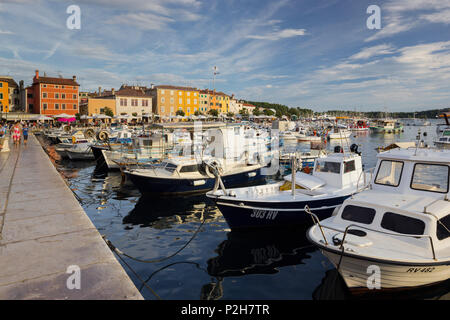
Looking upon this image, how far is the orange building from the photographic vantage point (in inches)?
2874

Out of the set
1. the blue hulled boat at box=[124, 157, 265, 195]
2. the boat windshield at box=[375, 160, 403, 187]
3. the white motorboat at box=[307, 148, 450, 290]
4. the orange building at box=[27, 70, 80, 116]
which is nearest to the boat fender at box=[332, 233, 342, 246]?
the white motorboat at box=[307, 148, 450, 290]

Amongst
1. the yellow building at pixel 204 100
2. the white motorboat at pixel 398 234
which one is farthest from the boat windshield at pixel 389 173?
the yellow building at pixel 204 100

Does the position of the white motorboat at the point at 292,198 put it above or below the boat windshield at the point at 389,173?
below

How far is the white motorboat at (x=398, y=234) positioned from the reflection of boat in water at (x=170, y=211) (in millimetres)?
6785

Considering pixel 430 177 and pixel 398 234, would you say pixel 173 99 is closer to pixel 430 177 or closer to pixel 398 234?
pixel 430 177

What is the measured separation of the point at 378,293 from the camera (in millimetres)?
7059

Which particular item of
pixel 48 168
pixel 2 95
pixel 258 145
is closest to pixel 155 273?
pixel 48 168

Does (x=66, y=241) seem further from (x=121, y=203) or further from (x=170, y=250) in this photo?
(x=121, y=203)

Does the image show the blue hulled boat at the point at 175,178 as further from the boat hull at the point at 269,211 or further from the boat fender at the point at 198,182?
the boat hull at the point at 269,211

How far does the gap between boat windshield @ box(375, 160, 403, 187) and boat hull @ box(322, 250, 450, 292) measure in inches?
113

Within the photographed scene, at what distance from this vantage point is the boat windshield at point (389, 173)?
908cm

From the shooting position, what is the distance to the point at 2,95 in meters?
70.9
